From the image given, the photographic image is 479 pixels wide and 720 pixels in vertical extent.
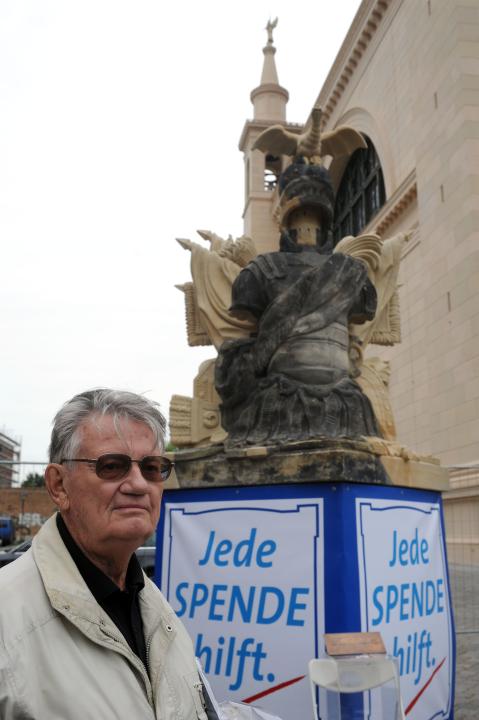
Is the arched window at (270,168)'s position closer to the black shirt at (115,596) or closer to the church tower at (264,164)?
the church tower at (264,164)

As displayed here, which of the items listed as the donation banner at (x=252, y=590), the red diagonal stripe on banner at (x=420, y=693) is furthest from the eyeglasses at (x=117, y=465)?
the red diagonal stripe on banner at (x=420, y=693)

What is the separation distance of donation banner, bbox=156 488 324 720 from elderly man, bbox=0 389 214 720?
1.56 m

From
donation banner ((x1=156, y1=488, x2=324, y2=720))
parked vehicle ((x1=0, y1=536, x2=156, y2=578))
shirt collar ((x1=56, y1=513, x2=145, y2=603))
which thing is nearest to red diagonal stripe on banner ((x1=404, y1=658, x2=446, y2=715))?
donation banner ((x1=156, y1=488, x2=324, y2=720))

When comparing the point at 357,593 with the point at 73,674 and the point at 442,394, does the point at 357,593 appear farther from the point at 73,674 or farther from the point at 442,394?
the point at 442,394

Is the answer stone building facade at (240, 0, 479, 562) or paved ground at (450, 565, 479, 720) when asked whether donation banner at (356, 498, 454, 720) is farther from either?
stone building facade at (240, 0, 479, 562)

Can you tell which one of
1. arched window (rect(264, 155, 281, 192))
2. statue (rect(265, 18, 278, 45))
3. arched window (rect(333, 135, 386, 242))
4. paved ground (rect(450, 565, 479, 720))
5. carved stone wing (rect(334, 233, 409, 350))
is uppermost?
statue (rect(265, 18, 278, 45))

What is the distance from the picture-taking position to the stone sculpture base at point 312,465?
333 centimetres

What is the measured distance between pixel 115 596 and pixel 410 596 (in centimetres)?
218

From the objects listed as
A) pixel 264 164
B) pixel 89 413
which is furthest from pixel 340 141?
pixel 264 164

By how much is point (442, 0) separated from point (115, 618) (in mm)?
16393

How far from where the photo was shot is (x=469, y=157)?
42.3 feet

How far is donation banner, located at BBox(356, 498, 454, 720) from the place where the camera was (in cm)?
308

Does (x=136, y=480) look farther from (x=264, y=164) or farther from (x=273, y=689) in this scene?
(x=264, y=164)

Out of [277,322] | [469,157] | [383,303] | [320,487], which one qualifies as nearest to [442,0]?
[469,157]
